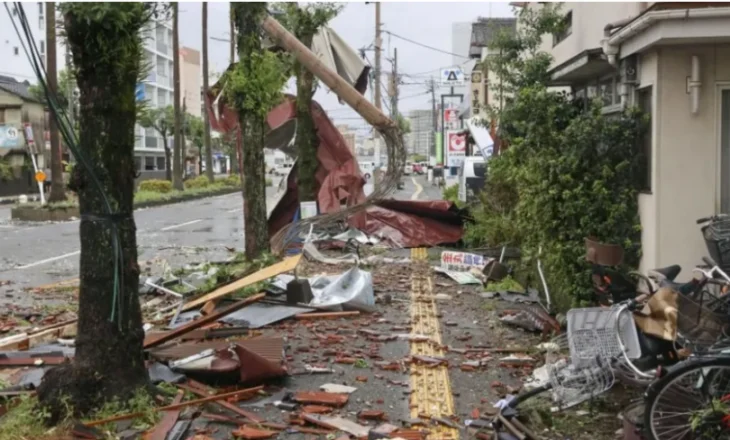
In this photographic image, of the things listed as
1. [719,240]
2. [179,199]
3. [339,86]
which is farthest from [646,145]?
[179,199]

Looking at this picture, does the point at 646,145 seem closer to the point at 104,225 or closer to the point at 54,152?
the point at 104,225

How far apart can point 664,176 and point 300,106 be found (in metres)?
11.0

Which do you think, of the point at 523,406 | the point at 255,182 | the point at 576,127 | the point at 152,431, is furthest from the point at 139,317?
the point at 255,182

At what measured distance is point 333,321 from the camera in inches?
348

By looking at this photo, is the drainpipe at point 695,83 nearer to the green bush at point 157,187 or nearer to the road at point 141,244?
the road at point 141,244

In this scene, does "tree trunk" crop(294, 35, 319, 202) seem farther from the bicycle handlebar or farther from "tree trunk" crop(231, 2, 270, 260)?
the bicycle handlebar

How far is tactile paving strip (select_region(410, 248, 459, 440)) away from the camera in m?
5.63

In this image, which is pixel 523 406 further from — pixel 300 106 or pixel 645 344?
pixel 300 106

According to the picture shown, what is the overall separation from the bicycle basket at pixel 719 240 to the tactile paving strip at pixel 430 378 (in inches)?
100

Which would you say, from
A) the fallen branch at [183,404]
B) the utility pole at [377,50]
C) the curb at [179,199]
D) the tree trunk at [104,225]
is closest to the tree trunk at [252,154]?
→ the fallen branch at [183,404]

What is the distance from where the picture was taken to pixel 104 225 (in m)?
5.48

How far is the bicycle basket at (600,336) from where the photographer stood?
17.2 feet

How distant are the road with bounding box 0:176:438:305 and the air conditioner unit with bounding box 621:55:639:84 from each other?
24.9 ft

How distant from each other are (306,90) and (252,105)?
18.2ft
